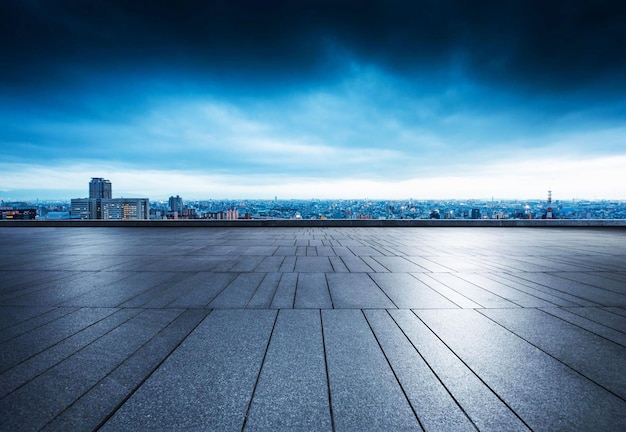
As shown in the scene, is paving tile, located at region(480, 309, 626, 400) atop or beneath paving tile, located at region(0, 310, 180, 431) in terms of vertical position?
atop

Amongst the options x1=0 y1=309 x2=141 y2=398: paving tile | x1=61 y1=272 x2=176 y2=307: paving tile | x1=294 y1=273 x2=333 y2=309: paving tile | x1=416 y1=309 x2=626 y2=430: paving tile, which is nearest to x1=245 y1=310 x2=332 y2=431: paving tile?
x1=294 y1=273 x2=333 y2=309: paving tile

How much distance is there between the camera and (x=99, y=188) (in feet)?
212

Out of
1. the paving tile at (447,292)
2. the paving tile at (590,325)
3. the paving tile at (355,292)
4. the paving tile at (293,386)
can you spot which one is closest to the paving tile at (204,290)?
the paving tile at (293,386)

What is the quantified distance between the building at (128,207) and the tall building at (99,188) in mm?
16279

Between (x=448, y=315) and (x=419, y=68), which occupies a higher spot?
(x=419, y=68)

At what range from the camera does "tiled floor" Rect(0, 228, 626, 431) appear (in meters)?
2.04

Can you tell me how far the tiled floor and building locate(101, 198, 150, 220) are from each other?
84.7ft

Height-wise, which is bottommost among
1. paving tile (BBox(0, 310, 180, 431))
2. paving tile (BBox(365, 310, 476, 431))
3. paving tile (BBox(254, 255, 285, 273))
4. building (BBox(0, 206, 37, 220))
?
paving tile (BBox(0, 310, 180, 431))

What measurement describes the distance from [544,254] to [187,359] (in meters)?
10.0

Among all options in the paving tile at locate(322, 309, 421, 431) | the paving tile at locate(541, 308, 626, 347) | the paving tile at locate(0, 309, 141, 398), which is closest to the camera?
the paving tile at locate(322, 309, 421, 431)

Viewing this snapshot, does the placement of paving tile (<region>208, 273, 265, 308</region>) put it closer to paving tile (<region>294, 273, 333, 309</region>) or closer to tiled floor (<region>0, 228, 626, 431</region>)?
tiled floor (<region>0, 228, 626, 431</region>)

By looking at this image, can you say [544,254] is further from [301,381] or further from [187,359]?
[187,359]

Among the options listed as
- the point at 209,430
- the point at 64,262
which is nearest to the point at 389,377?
the point at 209,430

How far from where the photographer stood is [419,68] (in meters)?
22.8
